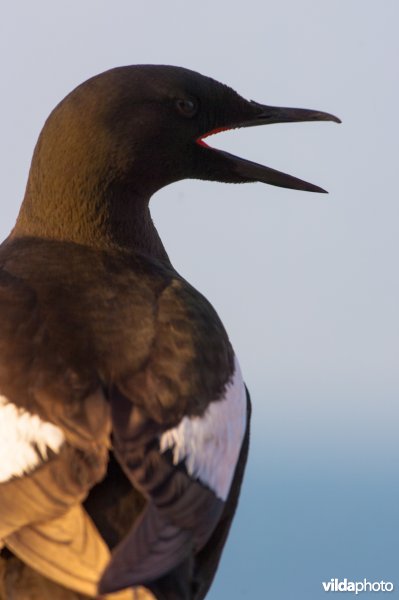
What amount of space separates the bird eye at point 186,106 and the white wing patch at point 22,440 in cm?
195

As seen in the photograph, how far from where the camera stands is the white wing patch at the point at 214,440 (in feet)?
20.8

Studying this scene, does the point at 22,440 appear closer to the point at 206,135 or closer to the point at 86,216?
the point at 86,216

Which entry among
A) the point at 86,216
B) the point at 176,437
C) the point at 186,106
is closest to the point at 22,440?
the point at 176,437

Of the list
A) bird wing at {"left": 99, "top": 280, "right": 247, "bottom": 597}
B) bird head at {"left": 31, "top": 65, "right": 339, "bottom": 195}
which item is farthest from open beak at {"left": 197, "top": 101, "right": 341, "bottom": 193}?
bird wing at {"left": 99, "top": 280, "right": 247, "bottom": 597}

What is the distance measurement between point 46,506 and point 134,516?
0.33 metres

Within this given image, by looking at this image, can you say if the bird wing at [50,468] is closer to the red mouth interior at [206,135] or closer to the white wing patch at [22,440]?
the white wing patch at [22,440]

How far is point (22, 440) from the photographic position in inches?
246

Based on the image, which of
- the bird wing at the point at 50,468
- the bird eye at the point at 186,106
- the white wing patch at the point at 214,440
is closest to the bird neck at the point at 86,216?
the bird eye at the point at 186,106

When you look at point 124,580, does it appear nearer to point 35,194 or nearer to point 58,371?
point 58,371

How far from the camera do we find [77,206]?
7660 millimetres

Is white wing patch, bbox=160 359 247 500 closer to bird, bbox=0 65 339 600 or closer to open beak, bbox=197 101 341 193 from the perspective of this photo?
bird, bbox=0 65 339 600

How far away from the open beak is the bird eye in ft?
1.01

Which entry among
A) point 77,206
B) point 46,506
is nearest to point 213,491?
point 46,506

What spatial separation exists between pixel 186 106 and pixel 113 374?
185 cm
